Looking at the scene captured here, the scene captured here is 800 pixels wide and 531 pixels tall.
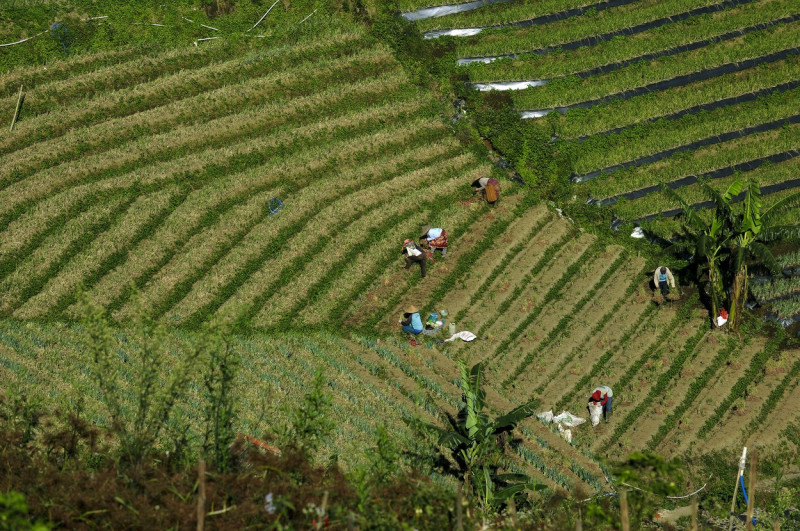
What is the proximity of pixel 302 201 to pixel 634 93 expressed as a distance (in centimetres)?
1319

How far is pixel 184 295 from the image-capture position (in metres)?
29.4

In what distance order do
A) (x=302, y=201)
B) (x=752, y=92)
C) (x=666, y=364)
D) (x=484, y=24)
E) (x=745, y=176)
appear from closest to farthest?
(x=666, y=364), (x=302, y=201), (x=745, y=176), (x=752, y=92), (x=484, y=24)

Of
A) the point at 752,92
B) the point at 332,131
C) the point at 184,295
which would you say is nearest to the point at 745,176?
the point at 752,92

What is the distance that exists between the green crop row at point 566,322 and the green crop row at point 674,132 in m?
4.33

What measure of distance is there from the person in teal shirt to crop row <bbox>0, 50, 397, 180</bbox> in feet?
32.6

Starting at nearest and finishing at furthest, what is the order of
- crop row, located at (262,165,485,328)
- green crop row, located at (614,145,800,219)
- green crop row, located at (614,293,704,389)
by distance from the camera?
1. green crop row, located at (614,293,704,389)
2. crop row, located at (262,165,485,328)
3. green crop row, located at (614,145,800,219)

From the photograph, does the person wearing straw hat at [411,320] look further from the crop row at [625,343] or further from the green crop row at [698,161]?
the green crop row at [698,161]

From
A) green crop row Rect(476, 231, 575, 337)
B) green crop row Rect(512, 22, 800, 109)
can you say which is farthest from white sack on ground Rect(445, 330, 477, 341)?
green crop row Rect(512, 22, 800, 109)

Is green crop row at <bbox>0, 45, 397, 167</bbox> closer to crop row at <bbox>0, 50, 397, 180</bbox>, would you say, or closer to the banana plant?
crop row at <bbox>0, 50, 397, 180</bbox>

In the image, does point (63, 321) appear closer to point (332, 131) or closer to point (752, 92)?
point (332, 131)

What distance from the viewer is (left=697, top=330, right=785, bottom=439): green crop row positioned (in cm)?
2750

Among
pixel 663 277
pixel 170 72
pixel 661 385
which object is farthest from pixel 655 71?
pixel 170 72

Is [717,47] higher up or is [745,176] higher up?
[717,47]

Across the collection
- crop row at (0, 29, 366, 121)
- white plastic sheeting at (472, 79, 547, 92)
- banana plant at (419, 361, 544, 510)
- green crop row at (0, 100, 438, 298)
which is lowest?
banana plant at (419, 361, 544, 510)
